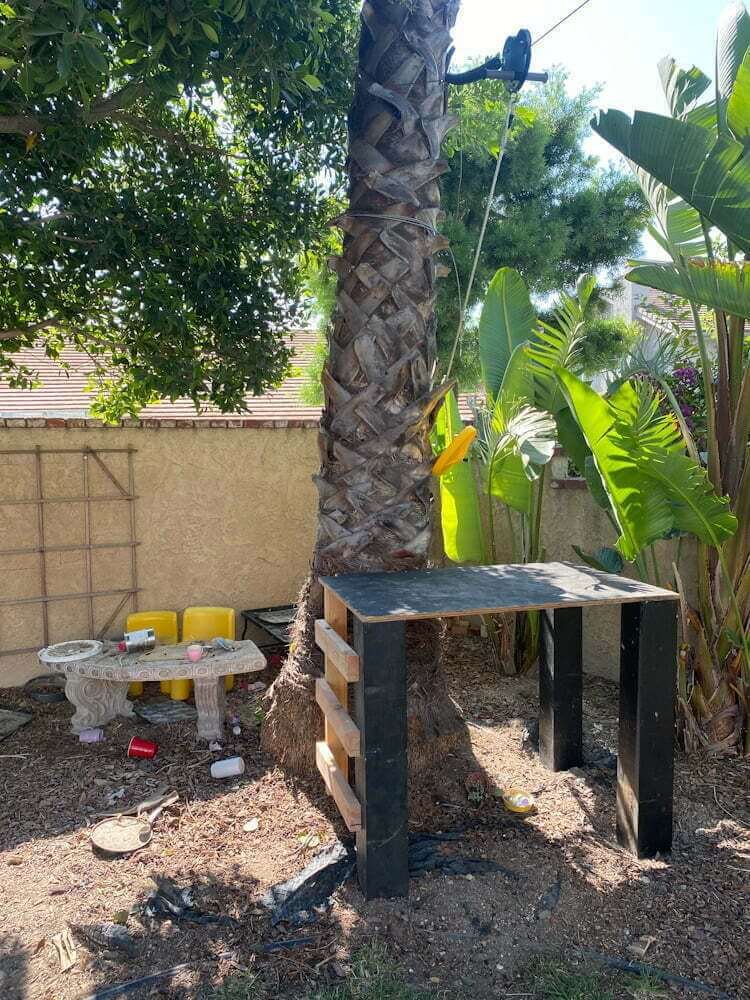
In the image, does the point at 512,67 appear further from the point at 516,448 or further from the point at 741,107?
the point at 516,448

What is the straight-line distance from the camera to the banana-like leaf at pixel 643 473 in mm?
3482

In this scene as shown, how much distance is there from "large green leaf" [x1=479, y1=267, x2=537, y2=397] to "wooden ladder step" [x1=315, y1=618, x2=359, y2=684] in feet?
8.74

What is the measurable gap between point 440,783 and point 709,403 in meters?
2.77

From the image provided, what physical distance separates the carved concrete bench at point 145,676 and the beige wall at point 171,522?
1245 mm

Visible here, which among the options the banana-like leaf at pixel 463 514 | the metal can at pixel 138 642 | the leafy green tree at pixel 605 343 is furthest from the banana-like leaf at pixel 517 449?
the leafy green tree at pixel 605 343

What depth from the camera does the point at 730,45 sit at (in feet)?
11.3

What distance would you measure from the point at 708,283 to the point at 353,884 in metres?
3.18

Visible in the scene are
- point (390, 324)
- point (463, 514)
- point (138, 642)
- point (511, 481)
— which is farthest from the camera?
point (463, 514)

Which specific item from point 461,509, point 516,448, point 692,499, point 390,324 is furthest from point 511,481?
point 390,324

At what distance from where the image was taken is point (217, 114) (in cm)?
475

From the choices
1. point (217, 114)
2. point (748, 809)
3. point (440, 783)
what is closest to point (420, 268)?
point (217, 114)

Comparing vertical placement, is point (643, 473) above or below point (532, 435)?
below

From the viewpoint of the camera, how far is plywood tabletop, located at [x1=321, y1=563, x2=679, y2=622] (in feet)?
9.27

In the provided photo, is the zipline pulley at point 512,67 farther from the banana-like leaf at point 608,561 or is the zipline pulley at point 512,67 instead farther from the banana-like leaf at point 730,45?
the banana-like leaf at point 608,561
